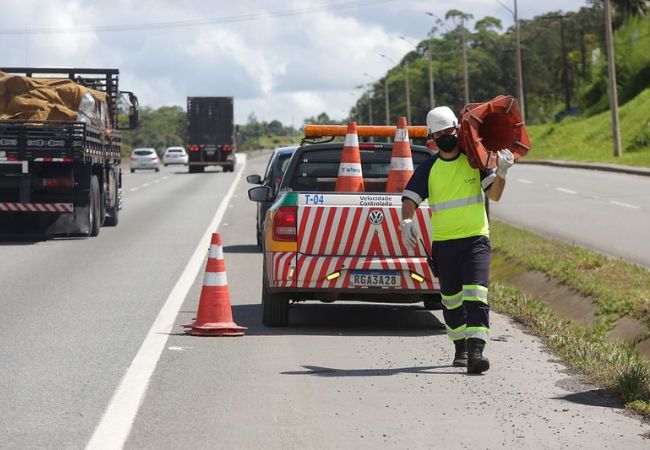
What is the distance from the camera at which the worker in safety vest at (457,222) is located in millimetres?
9828

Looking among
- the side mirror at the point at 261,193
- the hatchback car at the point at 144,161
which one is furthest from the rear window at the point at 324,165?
the hatchback car at the point at 144,161

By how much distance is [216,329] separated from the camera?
1145cm

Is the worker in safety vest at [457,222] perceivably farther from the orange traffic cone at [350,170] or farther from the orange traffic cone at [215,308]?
the orange traffic cone at [350,170]

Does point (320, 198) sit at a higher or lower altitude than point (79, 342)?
higher

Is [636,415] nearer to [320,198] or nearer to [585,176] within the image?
[320,198]

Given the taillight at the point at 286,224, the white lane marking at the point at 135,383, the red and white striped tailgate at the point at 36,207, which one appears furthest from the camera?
the red and white striped tailgate at the point at 36,207

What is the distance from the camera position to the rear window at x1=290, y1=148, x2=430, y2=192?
13.2 meters

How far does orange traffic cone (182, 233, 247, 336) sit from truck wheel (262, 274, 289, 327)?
42 cm

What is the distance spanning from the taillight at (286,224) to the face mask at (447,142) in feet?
6.57

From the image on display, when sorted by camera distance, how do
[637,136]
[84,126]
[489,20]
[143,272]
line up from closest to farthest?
[143,272] → [84,126] → [637,136] → [489,20]

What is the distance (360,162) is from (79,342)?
10.9ft

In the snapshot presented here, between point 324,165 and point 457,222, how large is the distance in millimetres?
3629

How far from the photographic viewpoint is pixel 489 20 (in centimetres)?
16062

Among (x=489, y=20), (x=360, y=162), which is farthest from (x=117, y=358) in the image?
(x=489, y=20)
